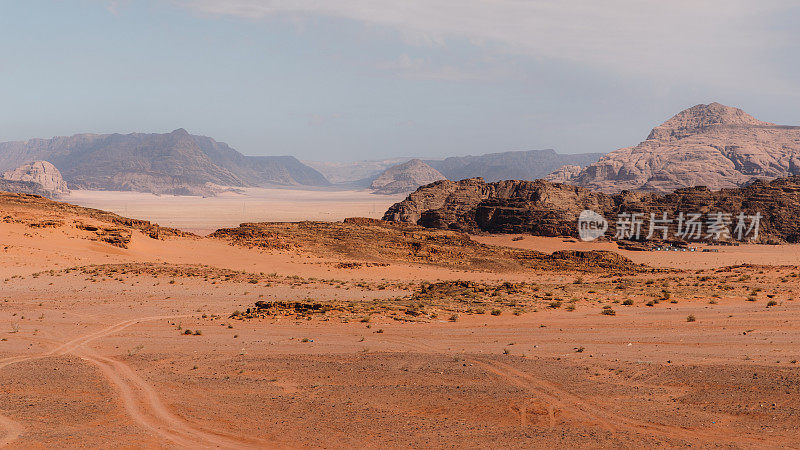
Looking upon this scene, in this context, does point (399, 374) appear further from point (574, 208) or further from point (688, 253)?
point (574, 208)

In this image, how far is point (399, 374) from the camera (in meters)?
15.1

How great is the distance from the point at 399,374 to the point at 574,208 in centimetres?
7666

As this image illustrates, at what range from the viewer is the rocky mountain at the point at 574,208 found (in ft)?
265

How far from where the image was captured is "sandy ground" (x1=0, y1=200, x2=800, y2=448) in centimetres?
1141

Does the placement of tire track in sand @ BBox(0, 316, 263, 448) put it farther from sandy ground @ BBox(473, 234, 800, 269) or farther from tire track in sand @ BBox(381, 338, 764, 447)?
sandy ground @ BBox(473, 234, 800, 269)

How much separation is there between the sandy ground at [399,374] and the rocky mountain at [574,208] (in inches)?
2099

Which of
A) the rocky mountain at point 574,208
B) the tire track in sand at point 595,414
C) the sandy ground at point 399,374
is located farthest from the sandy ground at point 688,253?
the tire track in sand at point 595,414

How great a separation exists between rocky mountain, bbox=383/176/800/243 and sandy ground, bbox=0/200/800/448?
53326mm

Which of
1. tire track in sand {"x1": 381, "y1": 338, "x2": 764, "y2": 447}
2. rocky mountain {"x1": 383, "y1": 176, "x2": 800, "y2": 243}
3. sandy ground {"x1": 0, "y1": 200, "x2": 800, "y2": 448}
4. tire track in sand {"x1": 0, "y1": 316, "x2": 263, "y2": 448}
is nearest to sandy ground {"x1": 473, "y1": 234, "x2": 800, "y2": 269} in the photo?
rocky mountain {"x1": 383, "y1": 176, "x2": 800, "y2": 243}

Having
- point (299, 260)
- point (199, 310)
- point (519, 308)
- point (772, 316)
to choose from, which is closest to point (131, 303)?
point (199, 310)

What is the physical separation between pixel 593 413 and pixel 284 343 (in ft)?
32.8

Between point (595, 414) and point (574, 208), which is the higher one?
point (574, 208)

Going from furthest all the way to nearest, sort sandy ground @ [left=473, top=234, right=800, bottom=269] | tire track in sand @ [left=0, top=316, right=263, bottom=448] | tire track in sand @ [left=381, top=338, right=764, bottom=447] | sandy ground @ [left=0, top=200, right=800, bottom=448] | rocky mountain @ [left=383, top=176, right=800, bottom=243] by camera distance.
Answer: rocky mountain @ [left=383, top=176, right=800, bottom=243], sandy ground @ [left=473, top=234, right=800, bottom=269], sandy ground @ [left=0, top=200, right=800, bottom=448], tire track in sand @ [left=0, top=316, right=263, bottom=448], tire track in sand @ [left=381, top=338, right=764, bottom=447]

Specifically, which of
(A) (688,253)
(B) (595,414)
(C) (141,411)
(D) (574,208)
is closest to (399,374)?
(B) (595,414)
